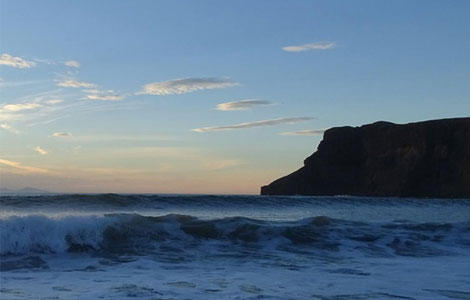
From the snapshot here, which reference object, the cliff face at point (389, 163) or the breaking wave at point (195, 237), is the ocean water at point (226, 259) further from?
the cliff face at point (389, 163)

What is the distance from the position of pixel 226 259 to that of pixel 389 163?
72330 mm

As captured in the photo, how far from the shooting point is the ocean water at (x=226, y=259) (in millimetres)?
7230

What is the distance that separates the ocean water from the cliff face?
6128cm

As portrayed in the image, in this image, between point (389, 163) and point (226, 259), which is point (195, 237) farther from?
point (389, 163)

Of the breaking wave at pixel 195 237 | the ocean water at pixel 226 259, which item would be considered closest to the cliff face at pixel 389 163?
the breaking wave at pixel 195 237

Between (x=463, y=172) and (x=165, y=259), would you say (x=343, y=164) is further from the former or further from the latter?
(x=165, y=259)

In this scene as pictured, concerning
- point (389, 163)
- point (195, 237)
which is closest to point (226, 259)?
point (195, 237)

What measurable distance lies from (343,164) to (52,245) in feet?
256

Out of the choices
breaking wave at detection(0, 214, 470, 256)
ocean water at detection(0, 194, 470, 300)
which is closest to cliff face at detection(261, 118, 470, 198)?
breaking wave at detection(0, 214, 470, 256)

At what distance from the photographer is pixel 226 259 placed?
410 inches

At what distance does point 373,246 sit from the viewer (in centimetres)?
1253

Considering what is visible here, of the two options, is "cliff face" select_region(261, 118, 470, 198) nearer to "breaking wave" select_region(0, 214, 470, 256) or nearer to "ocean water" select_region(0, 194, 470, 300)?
"breaking wave" select_region(0, 214, 470, 256)

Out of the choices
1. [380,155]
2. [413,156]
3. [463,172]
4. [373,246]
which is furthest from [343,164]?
[373,246]

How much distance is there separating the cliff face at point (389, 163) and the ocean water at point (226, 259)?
6128cm
